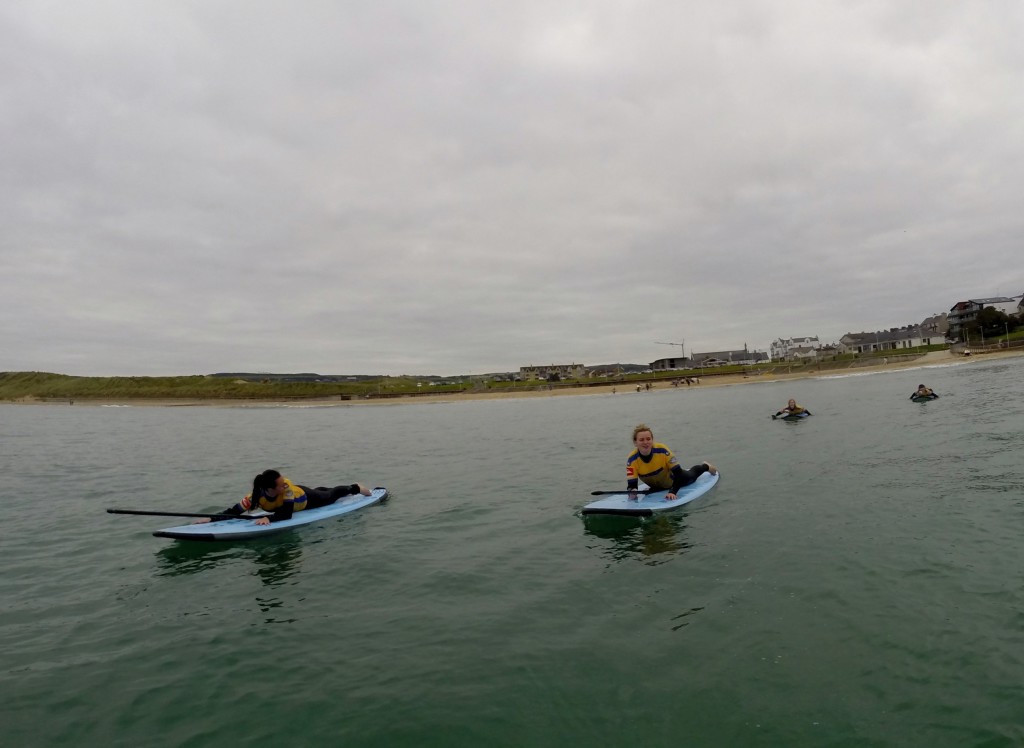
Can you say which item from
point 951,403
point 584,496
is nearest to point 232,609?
point 584,496

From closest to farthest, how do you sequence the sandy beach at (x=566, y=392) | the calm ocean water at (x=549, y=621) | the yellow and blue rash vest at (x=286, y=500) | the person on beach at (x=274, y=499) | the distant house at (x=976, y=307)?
the calm ocean water at (x=549, y=621) < the person on beach at (x=274, y=499) < the yellow and blue rash vest at (x=286, y=500) < the sandy beach at (x=566, y=392) < the distant house at (x=976, y=307)

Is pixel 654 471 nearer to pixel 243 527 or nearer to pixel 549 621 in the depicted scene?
pixel 549 621

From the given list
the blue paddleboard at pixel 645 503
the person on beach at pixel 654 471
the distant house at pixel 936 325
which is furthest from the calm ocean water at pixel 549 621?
the distant house at pixel 936 325

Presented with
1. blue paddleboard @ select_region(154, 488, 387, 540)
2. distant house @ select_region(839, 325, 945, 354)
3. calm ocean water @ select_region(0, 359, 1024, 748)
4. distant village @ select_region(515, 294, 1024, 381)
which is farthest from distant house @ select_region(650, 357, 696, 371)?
blue paddleboard @ select_region(154, 488, 387, 540)

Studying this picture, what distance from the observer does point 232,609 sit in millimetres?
8164

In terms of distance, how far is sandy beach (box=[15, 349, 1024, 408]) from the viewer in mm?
87375

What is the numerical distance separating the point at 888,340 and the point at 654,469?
134m

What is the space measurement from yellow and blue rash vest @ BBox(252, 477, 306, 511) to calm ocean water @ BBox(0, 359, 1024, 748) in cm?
88

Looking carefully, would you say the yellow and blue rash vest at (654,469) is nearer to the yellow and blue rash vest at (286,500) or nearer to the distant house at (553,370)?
the yellow and blue rash vest at (286,500)

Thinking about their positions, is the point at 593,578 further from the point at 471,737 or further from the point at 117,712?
the point at 117,712

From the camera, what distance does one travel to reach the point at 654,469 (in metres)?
13.2

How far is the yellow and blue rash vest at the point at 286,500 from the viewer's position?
12523mm

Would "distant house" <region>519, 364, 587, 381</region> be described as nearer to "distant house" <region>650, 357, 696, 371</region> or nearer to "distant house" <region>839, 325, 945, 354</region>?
"distant house" <region>650, 357, 696, 371</region>

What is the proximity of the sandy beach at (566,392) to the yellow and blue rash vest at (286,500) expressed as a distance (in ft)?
242
